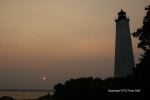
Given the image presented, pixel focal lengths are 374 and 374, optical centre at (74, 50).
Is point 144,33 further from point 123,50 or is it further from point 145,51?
point 123,50

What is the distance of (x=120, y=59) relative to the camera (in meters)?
58.2

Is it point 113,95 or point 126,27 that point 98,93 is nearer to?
point 113,95

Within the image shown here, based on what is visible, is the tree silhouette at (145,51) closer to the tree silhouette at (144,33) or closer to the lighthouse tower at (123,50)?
the tree silhouette at (144,33)

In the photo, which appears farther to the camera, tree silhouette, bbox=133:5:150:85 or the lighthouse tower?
the lighthouse tower

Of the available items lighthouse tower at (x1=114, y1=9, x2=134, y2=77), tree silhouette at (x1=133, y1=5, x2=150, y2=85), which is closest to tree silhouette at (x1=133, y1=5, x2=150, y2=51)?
tree silhouette at (x1=133, y1=5, x2=150, y2=85)

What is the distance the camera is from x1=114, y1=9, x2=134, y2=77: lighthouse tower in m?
57.5

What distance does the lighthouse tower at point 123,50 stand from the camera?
189 feet

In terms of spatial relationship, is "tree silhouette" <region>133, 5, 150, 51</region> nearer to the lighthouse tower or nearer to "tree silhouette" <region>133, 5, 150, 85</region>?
"tree silhouette" <region>133, 5, 150, 85</region>

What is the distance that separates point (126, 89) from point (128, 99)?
3.51 ft

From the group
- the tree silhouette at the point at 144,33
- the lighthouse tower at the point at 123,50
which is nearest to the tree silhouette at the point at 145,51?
the tree silhouette at the point at 144,33

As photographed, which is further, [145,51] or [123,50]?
[123,50]

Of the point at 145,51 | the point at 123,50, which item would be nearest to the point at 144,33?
the point at 145,51

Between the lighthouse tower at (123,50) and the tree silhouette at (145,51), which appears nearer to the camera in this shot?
the tree silhouette at (145,51)

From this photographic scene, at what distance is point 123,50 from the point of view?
192 ft
